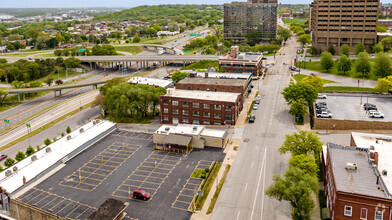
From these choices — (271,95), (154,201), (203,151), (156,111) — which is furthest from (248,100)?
(154,201)

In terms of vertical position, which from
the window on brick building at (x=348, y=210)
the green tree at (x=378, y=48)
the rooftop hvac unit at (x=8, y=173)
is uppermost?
the green tree at (x=378, y=48)

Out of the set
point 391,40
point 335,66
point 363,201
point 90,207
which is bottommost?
point 90,207

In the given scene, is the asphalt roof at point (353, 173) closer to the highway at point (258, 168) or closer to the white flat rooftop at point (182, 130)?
the highway at point (258, 168)

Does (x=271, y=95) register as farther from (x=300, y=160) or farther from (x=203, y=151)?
(x=300, y=160)

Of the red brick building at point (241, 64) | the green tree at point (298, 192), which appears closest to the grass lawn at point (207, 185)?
the green tree at point (298, 192)

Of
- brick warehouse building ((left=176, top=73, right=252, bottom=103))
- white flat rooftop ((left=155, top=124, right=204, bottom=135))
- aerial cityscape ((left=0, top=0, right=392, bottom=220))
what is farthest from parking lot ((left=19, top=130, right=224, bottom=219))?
brick warehouse building ((left=176, top=73, right=252, bottom=103))

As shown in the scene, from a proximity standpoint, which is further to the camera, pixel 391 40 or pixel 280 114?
pixel 391 40

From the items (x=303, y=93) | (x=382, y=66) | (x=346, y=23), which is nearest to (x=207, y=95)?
(x=303, y=93)
